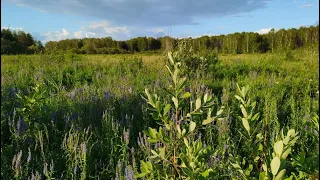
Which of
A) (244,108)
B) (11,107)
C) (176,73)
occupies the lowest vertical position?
(11,107)

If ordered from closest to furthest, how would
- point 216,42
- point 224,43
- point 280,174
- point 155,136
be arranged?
1. point 280,174
2. point 155,136
3. point 224,43
4. point 216,42

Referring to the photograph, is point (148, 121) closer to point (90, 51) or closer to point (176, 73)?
point (176, 73)

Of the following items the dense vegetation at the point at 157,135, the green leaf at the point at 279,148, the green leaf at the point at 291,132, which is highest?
the green leaf at the point at 291,132

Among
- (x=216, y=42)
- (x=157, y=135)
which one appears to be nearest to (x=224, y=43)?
(x=216, y=42)

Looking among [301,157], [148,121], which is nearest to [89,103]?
[148,121]

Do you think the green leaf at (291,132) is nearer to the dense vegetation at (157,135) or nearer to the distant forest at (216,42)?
the dense vegetation at (157,135)

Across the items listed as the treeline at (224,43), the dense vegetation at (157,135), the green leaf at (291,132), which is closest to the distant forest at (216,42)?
the treeline at (224,43)

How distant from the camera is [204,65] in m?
9.02

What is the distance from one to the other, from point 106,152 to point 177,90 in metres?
1.87

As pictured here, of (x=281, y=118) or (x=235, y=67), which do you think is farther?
(x=235, y=67)

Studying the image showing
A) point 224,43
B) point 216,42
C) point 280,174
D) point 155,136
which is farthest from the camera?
point 216,42

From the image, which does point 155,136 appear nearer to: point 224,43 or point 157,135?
point 157,135

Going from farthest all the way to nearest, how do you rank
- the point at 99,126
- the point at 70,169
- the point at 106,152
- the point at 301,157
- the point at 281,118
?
the point at 281,118, the point at 99,126, the point at 106,152, the point at 70,169, the point at 301,157

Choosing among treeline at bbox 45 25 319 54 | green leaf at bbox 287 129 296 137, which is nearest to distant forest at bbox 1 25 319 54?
treeline at bbox 45 25 319 54
